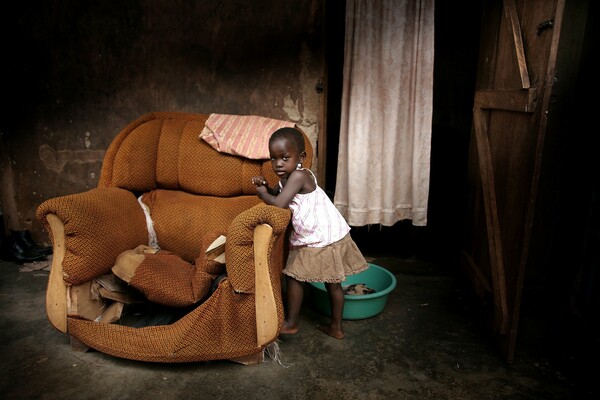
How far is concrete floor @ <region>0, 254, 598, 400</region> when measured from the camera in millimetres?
1766

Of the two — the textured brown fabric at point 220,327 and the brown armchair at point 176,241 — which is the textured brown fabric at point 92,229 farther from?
the textured brown fabric at point 220,327

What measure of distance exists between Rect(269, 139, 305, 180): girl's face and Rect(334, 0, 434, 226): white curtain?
2.70 ft

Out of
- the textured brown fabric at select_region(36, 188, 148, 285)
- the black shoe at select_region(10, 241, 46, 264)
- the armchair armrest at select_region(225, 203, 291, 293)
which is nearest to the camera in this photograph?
the armchair armrest at select_region(225, 203, 291, 293)

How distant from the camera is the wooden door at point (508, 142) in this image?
1.75 meters

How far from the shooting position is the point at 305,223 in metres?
2.01

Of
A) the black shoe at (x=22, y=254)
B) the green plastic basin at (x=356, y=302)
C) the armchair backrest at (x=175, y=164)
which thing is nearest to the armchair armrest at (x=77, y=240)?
the armchair backrest at (x=175, y=164)

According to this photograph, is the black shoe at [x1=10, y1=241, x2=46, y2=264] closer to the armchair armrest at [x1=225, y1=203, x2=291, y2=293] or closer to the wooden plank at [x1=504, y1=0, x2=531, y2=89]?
the armchair armrest at [x1=225, y1=203, x2=291, y2=293]

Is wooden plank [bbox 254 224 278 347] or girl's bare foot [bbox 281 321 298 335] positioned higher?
wooden plank [bbox 254 224 278 347]

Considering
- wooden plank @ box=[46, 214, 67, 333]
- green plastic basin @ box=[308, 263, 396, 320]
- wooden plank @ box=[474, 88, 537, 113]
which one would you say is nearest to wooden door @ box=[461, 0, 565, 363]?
wooden plank @ box=[474, 88, 537, 113]

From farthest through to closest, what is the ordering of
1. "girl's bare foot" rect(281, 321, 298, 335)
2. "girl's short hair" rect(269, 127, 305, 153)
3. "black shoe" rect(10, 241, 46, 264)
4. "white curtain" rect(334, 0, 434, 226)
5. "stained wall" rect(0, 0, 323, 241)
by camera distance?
"black shoe" rect(10, 241, 46, 264), "stained wall" rect(0, 0, 323, 241), "white curtain" rect(334, 0, 434, 226), "girl's bare foot" rect(281, 321, 298, 335), "girl's short hair" rect(269, 127, 305, 153)

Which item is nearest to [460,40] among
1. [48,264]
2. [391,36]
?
[391,36]

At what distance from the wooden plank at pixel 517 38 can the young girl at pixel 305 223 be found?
1.00m

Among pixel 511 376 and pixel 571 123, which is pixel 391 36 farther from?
pixel 511 376

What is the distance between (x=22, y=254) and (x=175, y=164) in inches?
62.0
